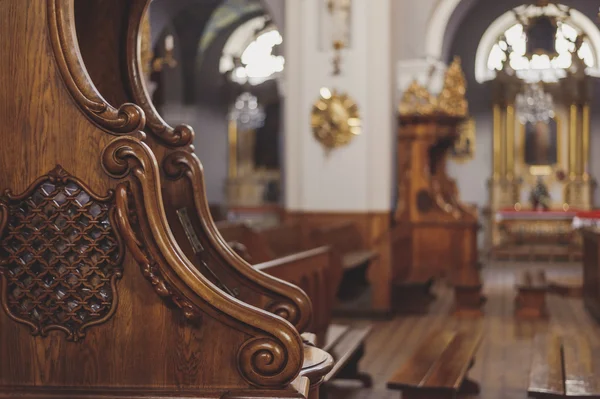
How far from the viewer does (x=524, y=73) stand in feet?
57.3

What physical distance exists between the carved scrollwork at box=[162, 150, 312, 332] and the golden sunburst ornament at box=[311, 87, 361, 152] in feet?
21.7

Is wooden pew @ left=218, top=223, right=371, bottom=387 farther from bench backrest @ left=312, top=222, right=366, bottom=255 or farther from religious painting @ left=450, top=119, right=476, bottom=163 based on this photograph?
religious painting @ left=450, top=119, right=476, bottom=163

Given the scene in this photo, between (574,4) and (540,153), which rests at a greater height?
(574,4)

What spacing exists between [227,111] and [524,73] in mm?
5830

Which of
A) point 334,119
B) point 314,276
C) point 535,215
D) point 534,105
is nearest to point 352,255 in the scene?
point 334,119

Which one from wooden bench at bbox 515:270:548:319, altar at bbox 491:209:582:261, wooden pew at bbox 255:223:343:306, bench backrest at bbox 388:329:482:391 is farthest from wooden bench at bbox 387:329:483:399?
altar at bbox 491:209:582:261

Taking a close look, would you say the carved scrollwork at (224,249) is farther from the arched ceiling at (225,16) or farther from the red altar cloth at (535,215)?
the arched ceiling at (225,16)

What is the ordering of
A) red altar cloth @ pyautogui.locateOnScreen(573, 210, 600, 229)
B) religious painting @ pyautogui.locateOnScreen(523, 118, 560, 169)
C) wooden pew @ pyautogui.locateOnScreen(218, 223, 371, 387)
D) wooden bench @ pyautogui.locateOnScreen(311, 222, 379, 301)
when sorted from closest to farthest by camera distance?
wooden pew @ pyautogui.locateOnScreen(218, 223, 371, 387) → wooden bench @ pyautogui.locateOnScreen(311, 222, 379, 301) → red altar cloth @ pyautogui.locateOnScreen(573, 210, 600, 229) → religious painting @ pyautogui.locateOnScreen(523, 118, 560, 169)

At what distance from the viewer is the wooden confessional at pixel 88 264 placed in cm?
187

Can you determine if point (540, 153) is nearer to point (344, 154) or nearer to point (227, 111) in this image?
point (227, 111)

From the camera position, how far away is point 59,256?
1.92 metres

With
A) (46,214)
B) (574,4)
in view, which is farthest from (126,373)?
(574,4)

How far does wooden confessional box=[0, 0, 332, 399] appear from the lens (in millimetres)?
1870

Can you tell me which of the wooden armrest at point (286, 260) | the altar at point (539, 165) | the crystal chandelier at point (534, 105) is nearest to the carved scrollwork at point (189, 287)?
the wooden armrest at point (286, 260)
